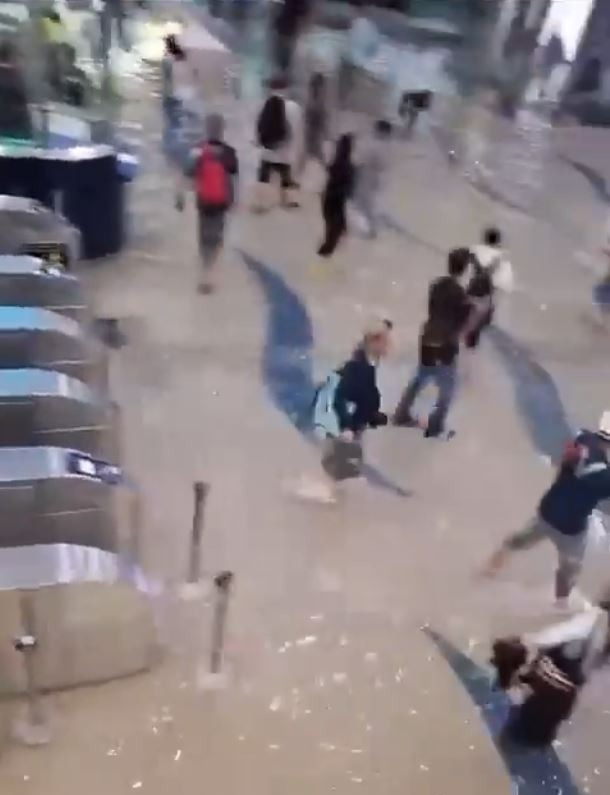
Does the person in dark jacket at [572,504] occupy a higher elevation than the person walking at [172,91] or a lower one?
higher

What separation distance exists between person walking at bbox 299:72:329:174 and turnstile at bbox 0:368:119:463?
20.9ft

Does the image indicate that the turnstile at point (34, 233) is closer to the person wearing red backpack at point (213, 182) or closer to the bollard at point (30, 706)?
the person wearing red backpack at point (213, 182)

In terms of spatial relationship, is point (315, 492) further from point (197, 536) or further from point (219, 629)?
point (219, 629)

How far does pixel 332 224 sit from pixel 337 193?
412 millimetres

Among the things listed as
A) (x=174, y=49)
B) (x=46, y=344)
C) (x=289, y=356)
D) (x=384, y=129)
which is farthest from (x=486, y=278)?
(x=174, y=49)

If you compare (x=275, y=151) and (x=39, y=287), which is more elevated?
(x=39, y=287)

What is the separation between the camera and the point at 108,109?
10656 mm

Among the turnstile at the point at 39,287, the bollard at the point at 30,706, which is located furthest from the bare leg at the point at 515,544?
the turnstile at the point at 39,287

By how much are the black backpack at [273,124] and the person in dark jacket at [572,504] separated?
550cm

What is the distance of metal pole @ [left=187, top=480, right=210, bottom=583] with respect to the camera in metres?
5.43

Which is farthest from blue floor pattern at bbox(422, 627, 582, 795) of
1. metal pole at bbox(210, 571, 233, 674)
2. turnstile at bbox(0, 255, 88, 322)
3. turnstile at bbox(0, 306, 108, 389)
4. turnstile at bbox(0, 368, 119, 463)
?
turnstile at bbox(0, 255, 88, 322)

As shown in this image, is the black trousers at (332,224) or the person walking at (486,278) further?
the black trousers at (332,224)

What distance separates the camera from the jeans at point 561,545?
17.5 ft

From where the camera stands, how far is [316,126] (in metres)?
11.4
